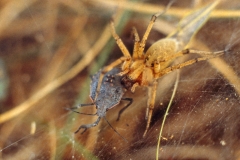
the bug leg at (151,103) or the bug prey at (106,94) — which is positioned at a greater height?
Answer: the bug prey at (106,94)

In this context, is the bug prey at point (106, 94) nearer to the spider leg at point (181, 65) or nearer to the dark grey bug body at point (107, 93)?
the dark grey bug body at point (107, 93)

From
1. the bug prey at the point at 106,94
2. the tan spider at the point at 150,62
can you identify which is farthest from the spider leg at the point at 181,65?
the bug prey at the point at 106,94

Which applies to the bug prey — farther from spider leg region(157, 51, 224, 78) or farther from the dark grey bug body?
spider leg region(157, 51, 224, 78)

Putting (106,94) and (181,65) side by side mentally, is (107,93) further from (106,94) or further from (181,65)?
(181,65)

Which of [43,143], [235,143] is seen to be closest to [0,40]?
[43,143]

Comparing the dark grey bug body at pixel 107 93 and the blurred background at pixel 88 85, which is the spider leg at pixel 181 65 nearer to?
the blurred background at pixel 88 85

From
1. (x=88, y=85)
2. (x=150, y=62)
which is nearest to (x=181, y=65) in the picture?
(x=150, y=62)

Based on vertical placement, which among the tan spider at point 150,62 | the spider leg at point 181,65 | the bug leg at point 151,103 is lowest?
the bug leg at point 151,103

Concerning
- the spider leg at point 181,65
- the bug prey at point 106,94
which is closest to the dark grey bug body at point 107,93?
the bug prey at point 106,94

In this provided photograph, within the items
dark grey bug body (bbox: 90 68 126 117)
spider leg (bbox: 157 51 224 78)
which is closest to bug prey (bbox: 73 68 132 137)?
dark grey bug body (bbox: 90 68 126 117)
